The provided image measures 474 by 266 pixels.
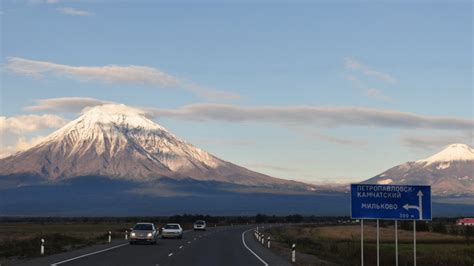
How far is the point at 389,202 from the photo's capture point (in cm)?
2730

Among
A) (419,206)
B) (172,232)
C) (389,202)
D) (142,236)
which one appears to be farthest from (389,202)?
(172,232)

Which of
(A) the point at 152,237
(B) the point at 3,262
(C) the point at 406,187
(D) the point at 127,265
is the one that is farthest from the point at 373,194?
(A) the point at 152,237

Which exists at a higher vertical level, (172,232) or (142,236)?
(142,236)

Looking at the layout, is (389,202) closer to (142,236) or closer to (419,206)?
(419,206)

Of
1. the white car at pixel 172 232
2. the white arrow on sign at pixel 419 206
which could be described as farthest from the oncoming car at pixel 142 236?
the white arrow on sign at pixel 419 206

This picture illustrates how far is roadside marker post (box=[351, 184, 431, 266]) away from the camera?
2691cm

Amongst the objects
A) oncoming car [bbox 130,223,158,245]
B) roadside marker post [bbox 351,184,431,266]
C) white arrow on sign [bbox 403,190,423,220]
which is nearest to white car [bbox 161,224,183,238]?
oncoming car [bbox 130,223,158,245]

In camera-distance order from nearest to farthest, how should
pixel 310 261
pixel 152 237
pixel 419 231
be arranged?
pixel 310 261 < pixel 152 237 < pixel 419 231

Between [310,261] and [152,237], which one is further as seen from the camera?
[152,237]

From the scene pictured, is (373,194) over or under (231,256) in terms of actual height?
over

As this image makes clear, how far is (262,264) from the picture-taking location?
103 ft

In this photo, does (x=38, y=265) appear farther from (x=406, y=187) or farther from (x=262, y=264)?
(x=406, y=187)

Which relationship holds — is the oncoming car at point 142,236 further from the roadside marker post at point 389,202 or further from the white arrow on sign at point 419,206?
the white arrow on sign at point 419,206

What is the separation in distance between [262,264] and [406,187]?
718cm
